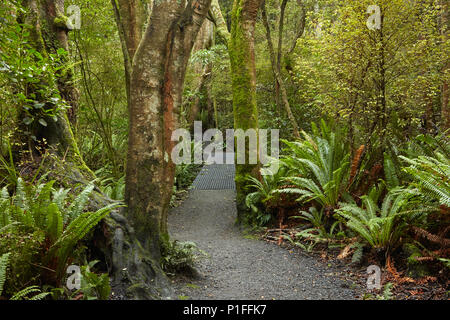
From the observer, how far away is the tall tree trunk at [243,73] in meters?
6.18

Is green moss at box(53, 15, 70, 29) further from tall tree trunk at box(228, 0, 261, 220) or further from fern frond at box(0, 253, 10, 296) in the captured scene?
fern frond at box(0, 253, 10, 296)

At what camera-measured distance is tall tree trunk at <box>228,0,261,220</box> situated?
6.18m

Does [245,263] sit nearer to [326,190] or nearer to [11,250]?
[326,190]

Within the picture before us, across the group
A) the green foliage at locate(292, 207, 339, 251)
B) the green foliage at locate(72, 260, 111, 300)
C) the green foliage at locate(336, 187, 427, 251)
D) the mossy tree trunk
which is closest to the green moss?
the mossy tree trunk

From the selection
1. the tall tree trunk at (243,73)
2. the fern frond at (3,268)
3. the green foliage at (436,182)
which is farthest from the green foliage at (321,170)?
the fern frond at (3,268)

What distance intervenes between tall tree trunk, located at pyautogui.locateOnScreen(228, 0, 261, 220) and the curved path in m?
0.95

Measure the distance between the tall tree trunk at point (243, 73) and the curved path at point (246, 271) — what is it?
95 cm

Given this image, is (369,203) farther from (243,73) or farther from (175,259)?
(243,73)

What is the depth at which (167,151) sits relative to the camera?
3443 millimetres

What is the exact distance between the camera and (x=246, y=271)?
393 centimetres

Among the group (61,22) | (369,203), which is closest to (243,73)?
(61,22)

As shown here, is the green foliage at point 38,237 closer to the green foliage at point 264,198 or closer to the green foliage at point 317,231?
the green foliage at point 317,231

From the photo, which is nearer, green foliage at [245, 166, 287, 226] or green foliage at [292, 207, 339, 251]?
green foliage at [292, 207, 339, 251]
